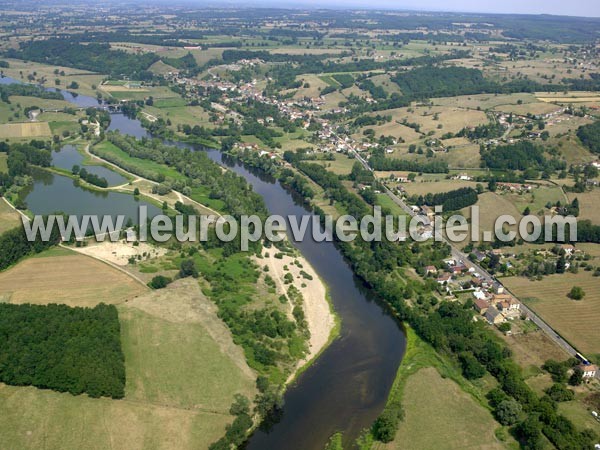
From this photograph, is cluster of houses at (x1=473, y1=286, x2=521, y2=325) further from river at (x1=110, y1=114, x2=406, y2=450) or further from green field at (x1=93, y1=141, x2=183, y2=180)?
green field at (x1=93, y1=141, x2=183, y2=180)

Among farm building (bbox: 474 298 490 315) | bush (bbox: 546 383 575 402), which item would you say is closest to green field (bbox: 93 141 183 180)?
farm building (bbox: 474 298 490 315)

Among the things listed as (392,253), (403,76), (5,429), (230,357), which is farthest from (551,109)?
(5,429)

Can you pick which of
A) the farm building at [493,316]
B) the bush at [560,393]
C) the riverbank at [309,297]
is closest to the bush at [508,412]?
the bush at [560,393]

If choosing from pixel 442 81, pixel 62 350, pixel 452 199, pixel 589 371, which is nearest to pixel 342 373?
pixel 589 371

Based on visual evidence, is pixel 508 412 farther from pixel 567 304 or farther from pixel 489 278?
pixel 489 278

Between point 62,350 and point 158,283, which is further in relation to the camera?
point 158,283

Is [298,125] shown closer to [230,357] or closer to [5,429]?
[230,357]

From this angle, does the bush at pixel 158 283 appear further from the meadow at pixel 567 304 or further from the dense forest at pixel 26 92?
the dense forest at pixel 26 92
